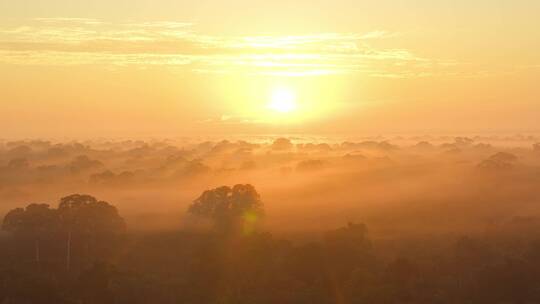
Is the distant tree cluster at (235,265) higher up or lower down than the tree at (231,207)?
lower down

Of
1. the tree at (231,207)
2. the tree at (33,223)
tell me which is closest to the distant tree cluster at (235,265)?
the tree at (33,223)

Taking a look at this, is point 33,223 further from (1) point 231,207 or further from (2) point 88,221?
(1) point 231,207

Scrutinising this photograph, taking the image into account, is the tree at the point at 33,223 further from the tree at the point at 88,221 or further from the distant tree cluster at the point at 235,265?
the tree at the point at 88,221

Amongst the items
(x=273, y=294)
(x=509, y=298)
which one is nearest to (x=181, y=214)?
(x=273, y=294)

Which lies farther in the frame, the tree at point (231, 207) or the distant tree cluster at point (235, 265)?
the tree at point (231, 207)

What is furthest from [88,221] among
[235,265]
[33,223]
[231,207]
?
[235,265]

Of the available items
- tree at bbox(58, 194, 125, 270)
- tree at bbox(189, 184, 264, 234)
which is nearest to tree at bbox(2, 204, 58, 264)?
tree at bbox(58, 194, 125, 270)

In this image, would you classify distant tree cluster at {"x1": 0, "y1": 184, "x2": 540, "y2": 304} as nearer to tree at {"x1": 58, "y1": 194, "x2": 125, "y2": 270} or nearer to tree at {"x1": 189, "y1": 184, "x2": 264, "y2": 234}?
tree at {"x1": 58, "y1": 194, "x2": 125, "y2": 270}
